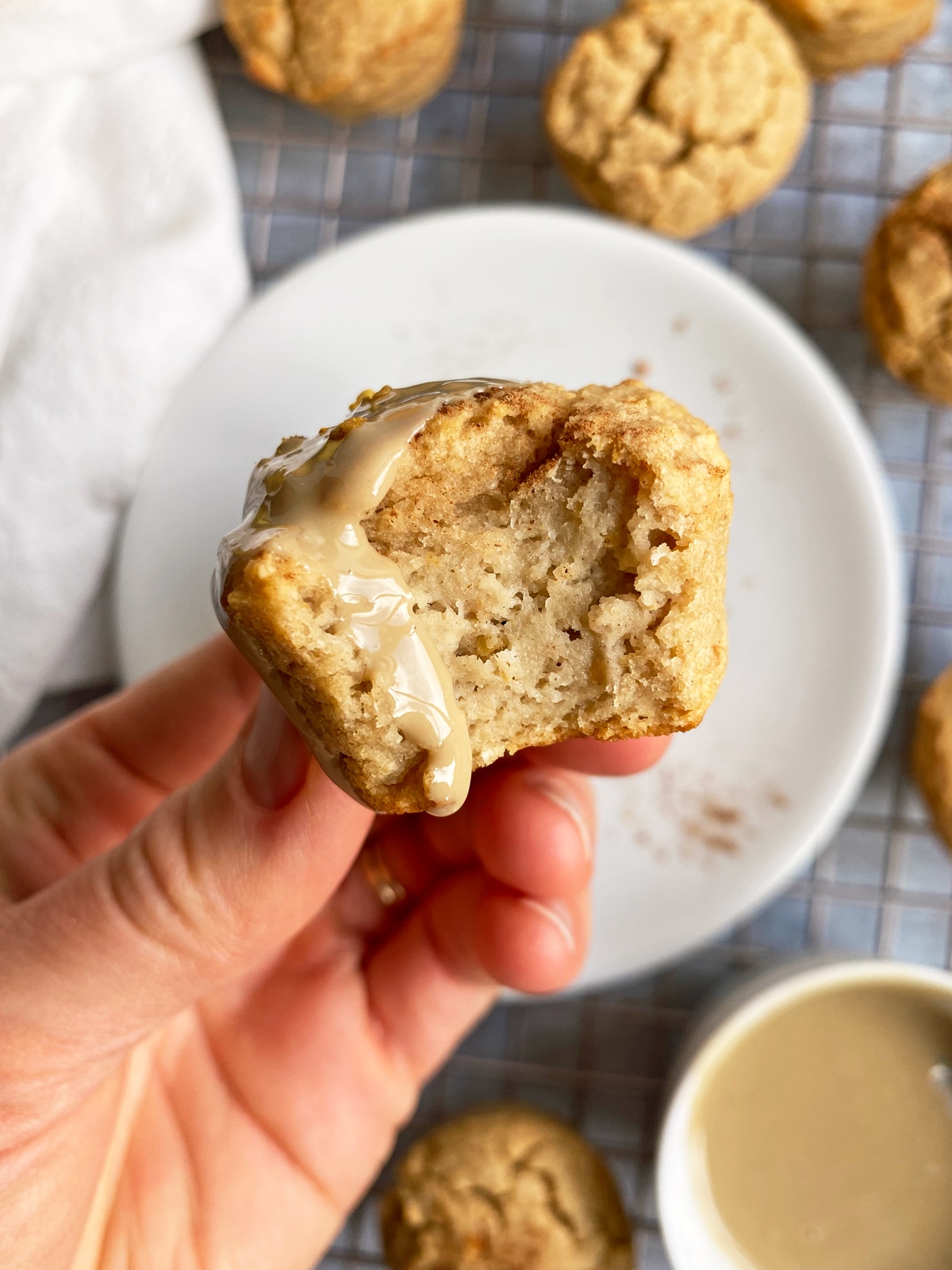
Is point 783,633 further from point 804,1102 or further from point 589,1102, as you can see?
point 589,1102

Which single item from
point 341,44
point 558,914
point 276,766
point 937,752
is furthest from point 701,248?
point 276,766

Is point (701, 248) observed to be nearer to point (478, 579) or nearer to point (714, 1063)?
point (478, 579)

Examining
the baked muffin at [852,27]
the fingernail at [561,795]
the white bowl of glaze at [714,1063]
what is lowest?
the white bowl of glaze at [714,1063]

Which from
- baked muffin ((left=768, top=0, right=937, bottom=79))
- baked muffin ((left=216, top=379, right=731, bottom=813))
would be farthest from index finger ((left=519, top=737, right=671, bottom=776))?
baked muffin ((left=768, top=0, right=937, bottom=79))

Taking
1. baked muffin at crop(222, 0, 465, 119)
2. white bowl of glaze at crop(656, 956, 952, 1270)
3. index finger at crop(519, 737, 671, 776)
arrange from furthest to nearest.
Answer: baked muffin at crop(222, 0, 465, 119) → white bowl of glaze at crop(656, 956, 952, 1270) → index finger at crop(519, 737, 671, 776)

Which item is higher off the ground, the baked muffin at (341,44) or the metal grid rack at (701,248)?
the baked muffin at (341,44)

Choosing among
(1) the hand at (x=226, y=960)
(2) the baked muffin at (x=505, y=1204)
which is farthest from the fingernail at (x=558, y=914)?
(2) the baked muffin at (x=505, y=1204)

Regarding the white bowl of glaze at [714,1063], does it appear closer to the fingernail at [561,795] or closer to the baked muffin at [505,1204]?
the baked muffin at [505,1204]

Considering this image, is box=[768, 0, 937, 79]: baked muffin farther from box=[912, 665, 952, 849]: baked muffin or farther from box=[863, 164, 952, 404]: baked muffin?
box=[912, 665, 952, 849]: baked muffin

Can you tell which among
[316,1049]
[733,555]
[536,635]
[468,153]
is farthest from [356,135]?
A: [316,1049]
